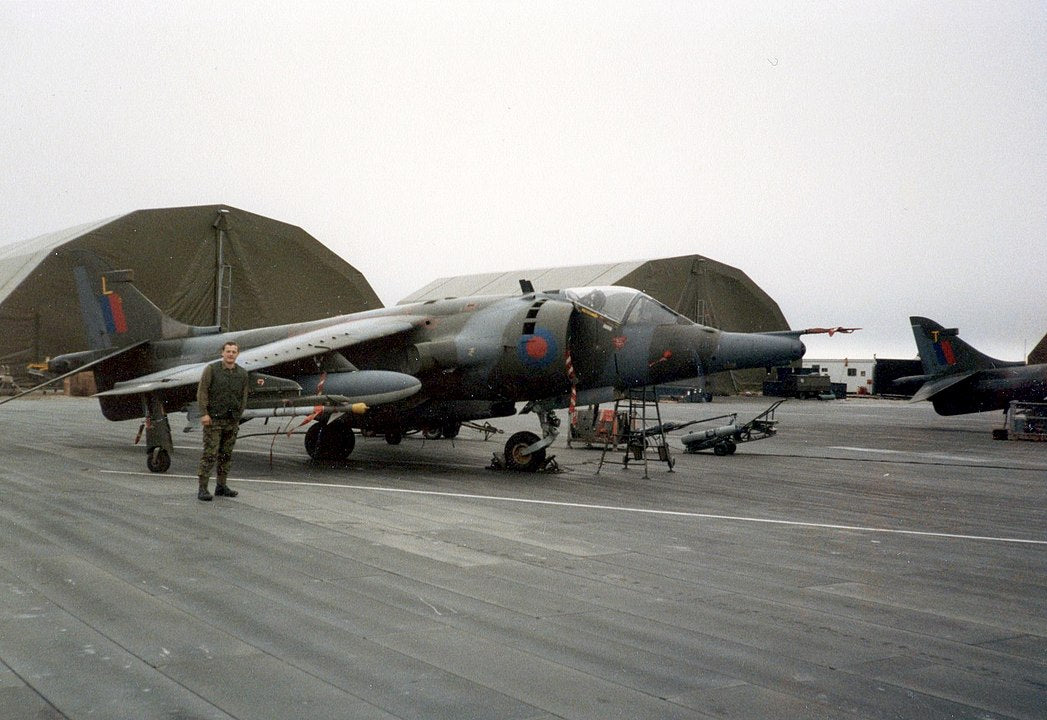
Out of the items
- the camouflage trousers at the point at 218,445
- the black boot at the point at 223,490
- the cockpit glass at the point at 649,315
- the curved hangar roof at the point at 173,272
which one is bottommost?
the black boot at the point at 223,490

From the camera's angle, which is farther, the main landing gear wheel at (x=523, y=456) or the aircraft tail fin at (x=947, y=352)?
the aircraft tail fin at (x=947, y=352)

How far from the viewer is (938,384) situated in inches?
1220

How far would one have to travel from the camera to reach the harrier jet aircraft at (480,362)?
1343cm

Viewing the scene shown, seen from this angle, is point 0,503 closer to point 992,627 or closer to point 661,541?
point 661,541

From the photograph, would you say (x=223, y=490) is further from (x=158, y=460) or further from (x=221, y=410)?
(x=158, y=460)

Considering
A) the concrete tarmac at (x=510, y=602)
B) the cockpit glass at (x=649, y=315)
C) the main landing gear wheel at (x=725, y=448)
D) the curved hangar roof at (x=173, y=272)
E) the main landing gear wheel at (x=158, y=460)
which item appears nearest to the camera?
the concrete tarmac at (x=510, y=602)

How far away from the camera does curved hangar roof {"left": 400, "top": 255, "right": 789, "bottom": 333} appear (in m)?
53.7

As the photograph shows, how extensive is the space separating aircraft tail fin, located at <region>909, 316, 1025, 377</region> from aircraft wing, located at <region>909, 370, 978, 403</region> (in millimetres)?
213

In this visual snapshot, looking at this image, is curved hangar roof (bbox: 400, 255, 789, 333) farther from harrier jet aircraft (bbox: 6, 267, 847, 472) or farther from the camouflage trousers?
the camouflage trousers

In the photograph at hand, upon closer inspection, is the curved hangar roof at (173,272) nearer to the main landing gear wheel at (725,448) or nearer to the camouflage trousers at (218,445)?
the main landing gear wheel at (725,448)

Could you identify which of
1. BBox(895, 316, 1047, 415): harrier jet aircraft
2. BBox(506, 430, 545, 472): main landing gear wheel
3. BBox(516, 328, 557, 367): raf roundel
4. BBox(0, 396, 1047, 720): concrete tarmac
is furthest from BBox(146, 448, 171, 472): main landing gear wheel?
BBox(895, 316, 1047, 415): harrier jet aircraft

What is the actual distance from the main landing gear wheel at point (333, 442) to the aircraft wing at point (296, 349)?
1.77 meters

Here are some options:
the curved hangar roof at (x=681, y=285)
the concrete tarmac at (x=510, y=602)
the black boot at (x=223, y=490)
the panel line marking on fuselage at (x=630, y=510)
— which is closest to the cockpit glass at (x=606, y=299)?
the concrete tarmac at (x=510, y=602)

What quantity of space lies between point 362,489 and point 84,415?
21.2m
